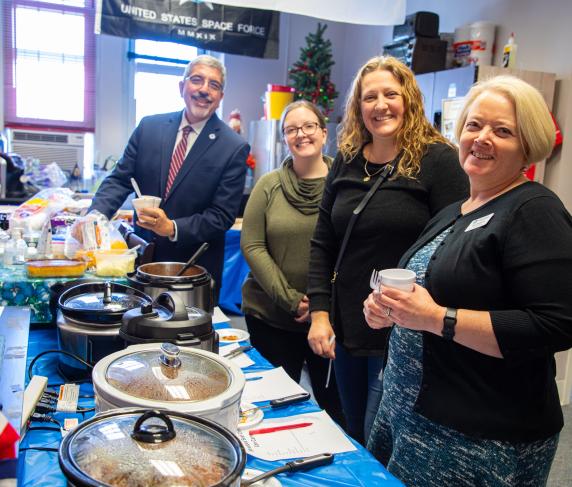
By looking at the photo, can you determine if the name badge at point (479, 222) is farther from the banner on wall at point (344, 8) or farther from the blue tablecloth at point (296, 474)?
the banner on wall at point (344, 8)

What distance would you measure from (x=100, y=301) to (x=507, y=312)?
96 centimetres

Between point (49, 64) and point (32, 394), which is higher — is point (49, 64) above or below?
above

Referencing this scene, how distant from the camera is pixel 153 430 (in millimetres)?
748

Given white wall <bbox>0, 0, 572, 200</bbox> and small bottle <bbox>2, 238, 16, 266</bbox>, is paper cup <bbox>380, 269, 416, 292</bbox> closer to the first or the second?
small bottle <bbox>2, 238, 16, 266</bbox>

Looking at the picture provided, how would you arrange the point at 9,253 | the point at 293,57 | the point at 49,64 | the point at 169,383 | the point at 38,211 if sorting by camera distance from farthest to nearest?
the point at 293,57, the point at 49,64, the point at 38,211, the point at 9,253, the point at 169,383

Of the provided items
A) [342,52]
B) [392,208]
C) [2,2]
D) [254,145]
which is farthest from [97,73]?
[392,208]

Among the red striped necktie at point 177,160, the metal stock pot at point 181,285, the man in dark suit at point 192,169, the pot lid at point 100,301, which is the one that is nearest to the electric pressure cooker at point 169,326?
the pot lid at point 100,301

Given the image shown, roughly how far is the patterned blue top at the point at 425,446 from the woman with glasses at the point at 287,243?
0.67 meters

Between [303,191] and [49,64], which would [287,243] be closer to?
[303,191]

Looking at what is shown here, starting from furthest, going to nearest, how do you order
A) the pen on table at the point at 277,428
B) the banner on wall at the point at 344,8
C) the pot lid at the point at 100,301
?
the banner on wall at the point at 344,8 < the pot lid at the point at 100,301 < the pen on table at the point at 277,428

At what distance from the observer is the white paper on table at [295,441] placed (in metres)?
1.10

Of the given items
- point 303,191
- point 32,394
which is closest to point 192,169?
point 303,191

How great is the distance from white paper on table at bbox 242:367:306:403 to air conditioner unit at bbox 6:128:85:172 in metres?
3.94

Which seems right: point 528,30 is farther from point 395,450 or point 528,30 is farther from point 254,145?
point 395,450
